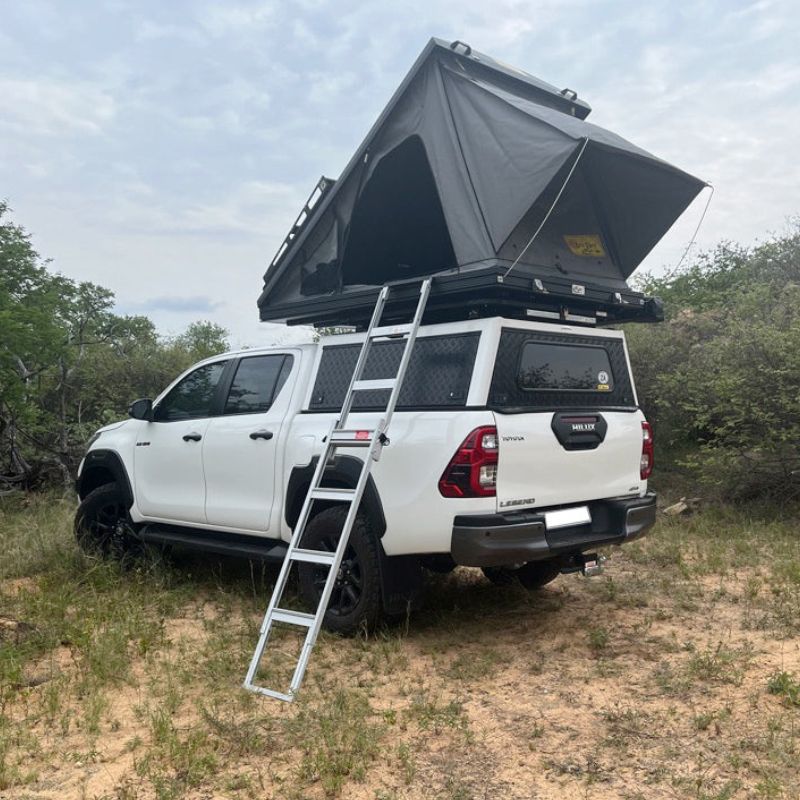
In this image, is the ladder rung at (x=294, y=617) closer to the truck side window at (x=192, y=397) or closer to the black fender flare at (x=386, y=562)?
the black fender flare at (x=386, y=562)

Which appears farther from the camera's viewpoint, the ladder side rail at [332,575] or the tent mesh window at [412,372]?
the tent mesh window at [412,372]

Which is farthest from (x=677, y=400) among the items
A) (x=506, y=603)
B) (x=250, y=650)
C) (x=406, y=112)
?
(x=250, y=650)

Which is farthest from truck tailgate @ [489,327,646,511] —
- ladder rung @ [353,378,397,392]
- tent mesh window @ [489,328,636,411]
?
ladder rung @ [353,378,397,392]

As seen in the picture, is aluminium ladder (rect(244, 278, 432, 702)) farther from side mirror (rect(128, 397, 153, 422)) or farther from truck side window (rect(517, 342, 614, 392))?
side mirror (rect(128, 397, 153, 422))

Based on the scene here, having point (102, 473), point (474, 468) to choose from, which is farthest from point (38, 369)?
point (474, 468)

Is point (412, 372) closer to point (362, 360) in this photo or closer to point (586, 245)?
point (362, 360)

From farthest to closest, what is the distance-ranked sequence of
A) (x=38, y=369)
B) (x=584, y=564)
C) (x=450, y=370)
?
(x=38, y=369)
(x=584, y=564)
(x=450, y=370)

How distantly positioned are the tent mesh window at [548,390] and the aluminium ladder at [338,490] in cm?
58

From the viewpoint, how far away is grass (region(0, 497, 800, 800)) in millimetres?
3268

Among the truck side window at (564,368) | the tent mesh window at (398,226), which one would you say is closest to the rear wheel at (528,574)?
the truck side window at (564,368)

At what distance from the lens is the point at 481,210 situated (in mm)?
4984

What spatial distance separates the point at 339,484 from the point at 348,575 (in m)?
0.59

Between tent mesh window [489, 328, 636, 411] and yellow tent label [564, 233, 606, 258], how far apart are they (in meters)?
0.64

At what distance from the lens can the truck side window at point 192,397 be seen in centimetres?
634
